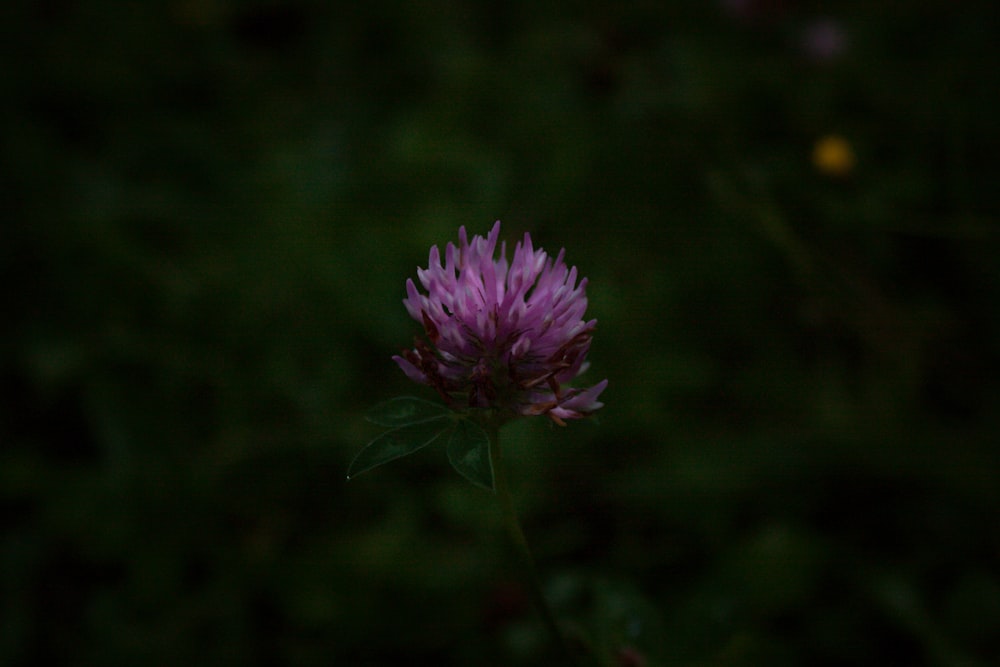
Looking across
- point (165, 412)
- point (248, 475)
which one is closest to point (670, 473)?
point (248, 475)

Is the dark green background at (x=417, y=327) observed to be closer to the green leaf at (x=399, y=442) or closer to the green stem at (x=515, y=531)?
the green stem at (x=515, y=531)

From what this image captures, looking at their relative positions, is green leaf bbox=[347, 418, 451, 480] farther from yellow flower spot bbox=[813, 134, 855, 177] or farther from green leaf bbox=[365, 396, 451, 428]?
yellow flower spot bbox=[813, 134, 855, 177]

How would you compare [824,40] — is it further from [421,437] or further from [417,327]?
[421,437]

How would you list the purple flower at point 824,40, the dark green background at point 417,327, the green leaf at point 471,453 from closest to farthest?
the green leaf at point 471,453 < the dark green background at point 417,327 < the purple flower at point 824,40

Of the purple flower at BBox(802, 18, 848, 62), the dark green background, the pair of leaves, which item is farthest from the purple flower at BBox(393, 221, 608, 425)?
the purple flower at BBox(802, 18, 848, 62)

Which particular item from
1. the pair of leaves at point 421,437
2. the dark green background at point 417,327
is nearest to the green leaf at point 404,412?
the pair of leaves at point 421,437

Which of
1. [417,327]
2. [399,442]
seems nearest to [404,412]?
[399,442]

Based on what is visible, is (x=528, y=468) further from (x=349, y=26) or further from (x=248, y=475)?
(x=349, y=26)
